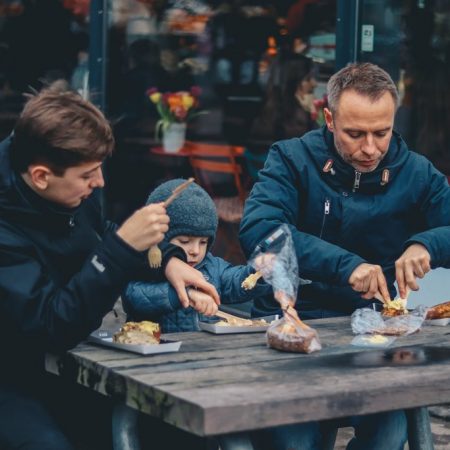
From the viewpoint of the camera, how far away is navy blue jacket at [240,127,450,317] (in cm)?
381

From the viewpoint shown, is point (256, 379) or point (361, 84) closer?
point (256, 379)

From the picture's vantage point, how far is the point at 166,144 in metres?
7.39

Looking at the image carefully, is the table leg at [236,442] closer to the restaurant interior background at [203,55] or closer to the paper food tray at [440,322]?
the paper food tray at [440,322]

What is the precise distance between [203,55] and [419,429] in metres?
3.96

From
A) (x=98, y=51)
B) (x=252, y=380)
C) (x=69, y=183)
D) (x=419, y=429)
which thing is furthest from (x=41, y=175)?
(x=98, y=51)

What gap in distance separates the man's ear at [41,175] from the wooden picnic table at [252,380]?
0.42 m

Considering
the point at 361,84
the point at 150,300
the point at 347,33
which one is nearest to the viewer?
the point at 150,300

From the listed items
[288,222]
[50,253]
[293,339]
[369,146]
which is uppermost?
[369,146]

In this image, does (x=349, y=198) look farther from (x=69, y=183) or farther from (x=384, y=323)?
(x=69, y=183)

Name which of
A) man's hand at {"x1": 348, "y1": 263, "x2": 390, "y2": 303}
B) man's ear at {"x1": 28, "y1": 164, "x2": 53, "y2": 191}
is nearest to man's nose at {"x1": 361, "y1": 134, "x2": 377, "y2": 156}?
man's hand at {"x1": 348, "y1": 263, "x2": 390, "y2": 303}

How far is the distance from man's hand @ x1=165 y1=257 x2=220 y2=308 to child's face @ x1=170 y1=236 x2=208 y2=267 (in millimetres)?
512

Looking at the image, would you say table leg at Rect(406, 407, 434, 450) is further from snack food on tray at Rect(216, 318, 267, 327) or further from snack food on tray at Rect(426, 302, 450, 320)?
snack food on tray at Rect(216, 318, 267, 327)

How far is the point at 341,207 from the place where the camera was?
151 inches

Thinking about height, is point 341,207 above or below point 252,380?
above
